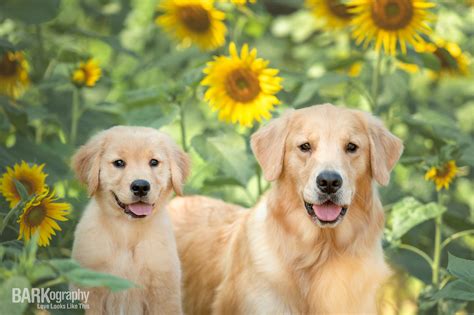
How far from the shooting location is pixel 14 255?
3.54 meters

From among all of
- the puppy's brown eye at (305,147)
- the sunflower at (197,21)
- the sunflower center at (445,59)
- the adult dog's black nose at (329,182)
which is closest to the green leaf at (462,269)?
the adult dog's black nose at (329,182)

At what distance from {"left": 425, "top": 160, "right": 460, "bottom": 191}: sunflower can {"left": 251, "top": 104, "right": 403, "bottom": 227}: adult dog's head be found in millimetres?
753

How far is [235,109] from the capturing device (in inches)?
198

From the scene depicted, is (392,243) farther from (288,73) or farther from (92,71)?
(92,71)

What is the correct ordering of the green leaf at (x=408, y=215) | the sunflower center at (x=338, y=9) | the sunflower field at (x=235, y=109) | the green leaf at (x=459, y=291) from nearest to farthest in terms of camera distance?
the green leaf at (x=459, y=291), the sunflower field at (x=235, y=109), the green leaf at (x=408, y=215), the sunflower center at (x=338, y=9)

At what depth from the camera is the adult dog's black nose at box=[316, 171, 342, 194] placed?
385cm

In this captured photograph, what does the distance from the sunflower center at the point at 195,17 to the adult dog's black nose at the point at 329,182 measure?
6.31 feet

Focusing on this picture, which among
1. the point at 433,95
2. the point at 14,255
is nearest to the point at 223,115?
the point at 14,255

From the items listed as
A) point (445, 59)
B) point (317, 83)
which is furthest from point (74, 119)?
point (445, 59)

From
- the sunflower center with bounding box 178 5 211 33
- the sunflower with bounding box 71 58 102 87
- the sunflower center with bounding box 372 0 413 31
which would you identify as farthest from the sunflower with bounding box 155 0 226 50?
the sunflower center with bounding box 372 0 413 31

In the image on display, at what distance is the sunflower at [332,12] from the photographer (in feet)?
18.9

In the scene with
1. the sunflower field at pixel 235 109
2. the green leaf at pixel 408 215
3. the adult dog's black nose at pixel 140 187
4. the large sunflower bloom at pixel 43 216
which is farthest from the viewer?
the green leaf at pixel 408 215

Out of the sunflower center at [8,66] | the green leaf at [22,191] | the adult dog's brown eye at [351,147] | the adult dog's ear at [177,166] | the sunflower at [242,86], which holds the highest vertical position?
the sunflower center at [8,66]

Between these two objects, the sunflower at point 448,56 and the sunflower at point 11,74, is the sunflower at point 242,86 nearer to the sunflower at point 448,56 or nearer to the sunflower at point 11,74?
the sunflower at point 448,56
